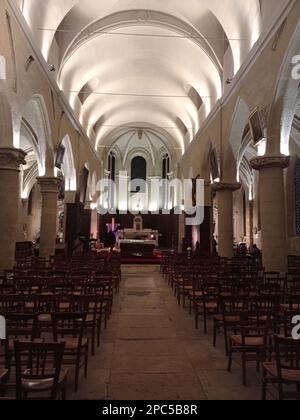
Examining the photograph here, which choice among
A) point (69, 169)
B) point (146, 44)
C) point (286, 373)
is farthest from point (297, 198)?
point (286, 373)

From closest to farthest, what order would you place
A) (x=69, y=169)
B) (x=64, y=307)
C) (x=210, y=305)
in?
(x=64, y=307) → (x=210, y=305) → (x=69, y=169)

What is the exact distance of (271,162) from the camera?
11906 millimetres

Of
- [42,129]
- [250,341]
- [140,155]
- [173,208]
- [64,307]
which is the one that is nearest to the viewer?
[250,341]

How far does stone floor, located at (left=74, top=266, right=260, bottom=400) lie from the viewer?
3.98 metres

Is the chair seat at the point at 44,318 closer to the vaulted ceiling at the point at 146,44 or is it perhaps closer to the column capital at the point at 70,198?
the vaulted ceiling at the point at 146,44

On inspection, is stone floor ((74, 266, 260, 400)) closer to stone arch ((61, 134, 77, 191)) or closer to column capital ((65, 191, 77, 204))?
stone arch ((61, 134, 77, 191))

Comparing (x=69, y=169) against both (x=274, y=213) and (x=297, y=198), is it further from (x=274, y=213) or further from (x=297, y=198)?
A: (x=274, y=213)

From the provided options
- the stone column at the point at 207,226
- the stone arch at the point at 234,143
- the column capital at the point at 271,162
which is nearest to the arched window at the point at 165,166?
the stone column at the point at 207,226

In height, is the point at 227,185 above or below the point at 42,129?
below

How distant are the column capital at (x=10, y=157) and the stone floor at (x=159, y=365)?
21.3 feet

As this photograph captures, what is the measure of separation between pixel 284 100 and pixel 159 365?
989 centimetres

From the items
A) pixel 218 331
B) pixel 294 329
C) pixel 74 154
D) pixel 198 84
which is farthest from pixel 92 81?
pixel 294 329

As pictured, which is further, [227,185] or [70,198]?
[70,198]
